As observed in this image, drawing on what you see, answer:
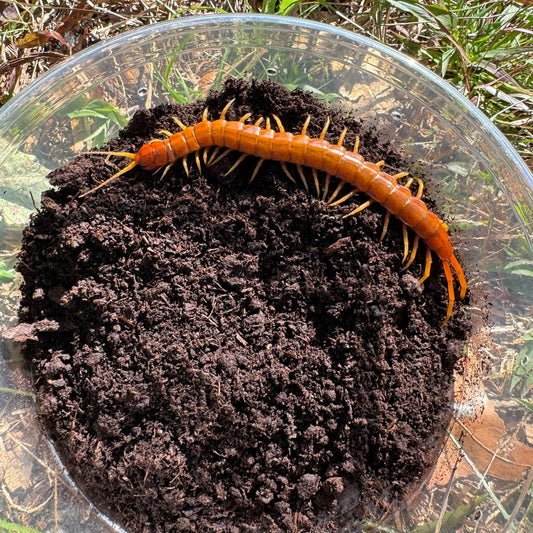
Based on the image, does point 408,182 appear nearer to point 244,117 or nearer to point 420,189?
point 420,189

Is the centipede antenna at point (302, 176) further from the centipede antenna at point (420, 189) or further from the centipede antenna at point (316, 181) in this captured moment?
the centipede antenna at point (420, 189)

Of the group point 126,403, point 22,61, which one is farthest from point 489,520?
point 22,61

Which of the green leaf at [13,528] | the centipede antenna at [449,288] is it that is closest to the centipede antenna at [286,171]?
the centipede antenna at [449,288]

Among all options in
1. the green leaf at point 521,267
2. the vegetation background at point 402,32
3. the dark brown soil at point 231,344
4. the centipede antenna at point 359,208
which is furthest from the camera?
the vegetation background at point 402,32

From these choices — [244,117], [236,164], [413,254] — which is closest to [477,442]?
[413,254]

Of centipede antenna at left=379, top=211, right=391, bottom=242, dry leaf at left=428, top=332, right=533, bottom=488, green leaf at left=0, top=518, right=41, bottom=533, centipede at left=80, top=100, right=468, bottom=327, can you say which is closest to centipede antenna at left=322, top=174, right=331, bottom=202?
centipede at left=80, top=100, right=468, bottom=327
